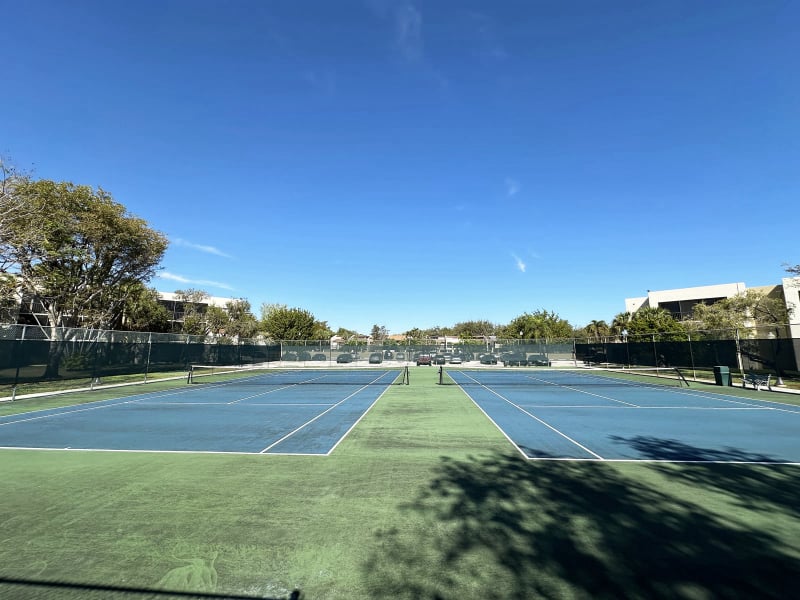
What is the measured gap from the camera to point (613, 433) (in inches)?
420

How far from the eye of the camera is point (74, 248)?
1149 inches

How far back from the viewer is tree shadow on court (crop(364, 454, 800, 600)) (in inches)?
151

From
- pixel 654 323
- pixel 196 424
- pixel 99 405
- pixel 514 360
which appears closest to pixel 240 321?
pixel 514 360

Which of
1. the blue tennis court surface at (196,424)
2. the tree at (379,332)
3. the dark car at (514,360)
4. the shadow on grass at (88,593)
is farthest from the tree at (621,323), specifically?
the tree at (379,332)

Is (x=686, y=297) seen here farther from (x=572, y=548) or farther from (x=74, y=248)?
(x=74, y=248)

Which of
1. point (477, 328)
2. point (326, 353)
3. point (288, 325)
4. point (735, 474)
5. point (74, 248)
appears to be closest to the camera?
point (735, 474)

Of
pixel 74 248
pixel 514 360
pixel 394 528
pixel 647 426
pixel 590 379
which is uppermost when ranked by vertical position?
pixel 74 248

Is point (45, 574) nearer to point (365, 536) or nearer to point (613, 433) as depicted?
point (365, 536)

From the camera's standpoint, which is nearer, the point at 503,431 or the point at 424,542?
the point at 424,542

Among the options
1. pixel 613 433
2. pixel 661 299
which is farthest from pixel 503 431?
pixel 661 299

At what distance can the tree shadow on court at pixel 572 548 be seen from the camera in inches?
151

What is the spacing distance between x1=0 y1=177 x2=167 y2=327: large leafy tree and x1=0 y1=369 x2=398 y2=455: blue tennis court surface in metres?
15.7

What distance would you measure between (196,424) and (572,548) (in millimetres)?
11181

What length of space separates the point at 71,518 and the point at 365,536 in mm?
4139
